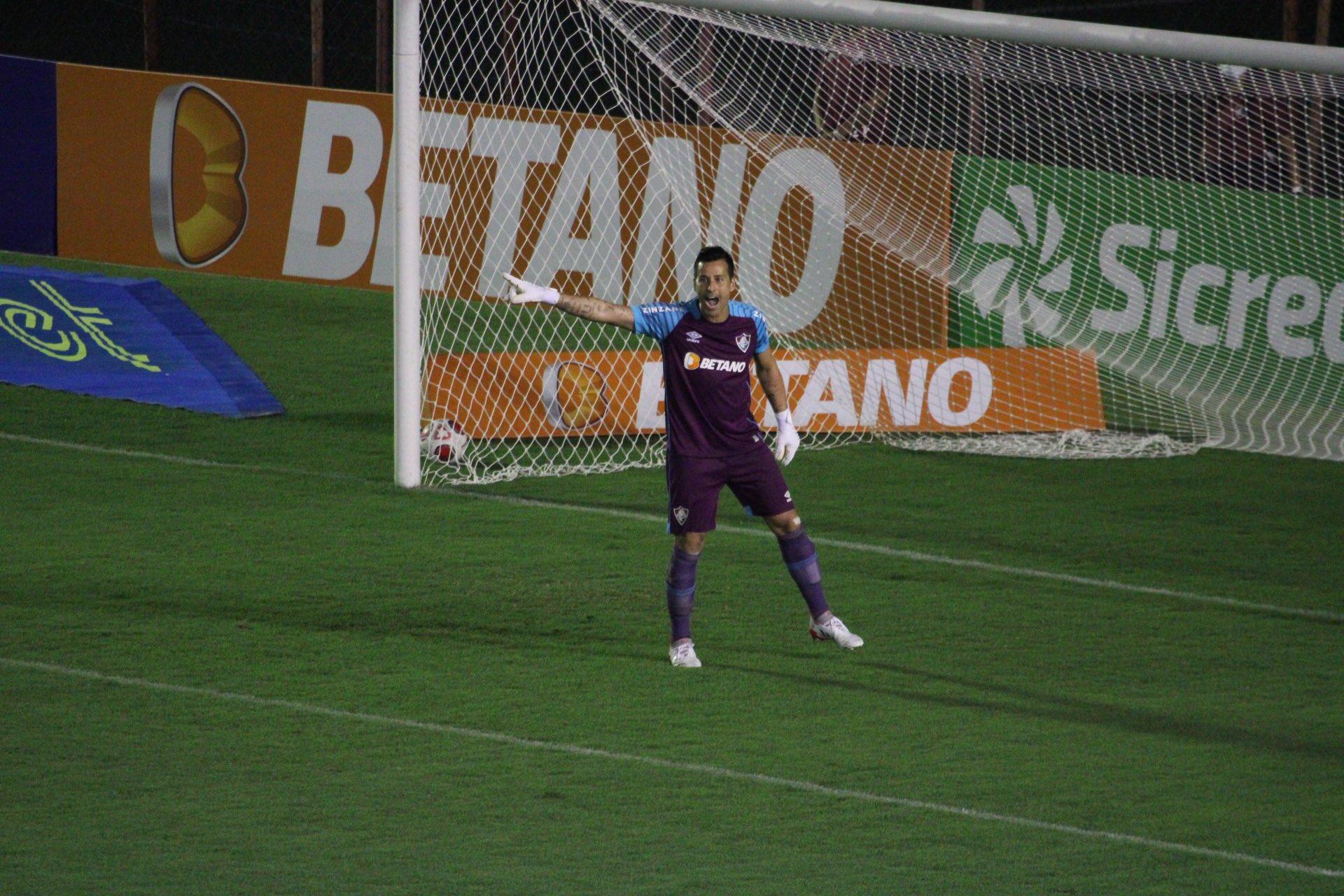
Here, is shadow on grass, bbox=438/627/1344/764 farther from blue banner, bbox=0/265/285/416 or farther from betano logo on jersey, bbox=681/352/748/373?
blue banner, bbox=0/265/285/416

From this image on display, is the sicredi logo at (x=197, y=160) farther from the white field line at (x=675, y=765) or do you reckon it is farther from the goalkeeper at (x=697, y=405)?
the white field line at (x=675, y=765)

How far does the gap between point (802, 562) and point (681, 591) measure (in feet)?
1.70

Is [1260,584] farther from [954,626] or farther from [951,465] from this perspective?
[951,465]

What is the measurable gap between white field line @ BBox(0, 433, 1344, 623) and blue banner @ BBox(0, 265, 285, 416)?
1119 millimetres

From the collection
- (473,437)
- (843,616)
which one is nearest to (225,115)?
(473,437)

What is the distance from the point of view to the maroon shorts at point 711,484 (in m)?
7.11

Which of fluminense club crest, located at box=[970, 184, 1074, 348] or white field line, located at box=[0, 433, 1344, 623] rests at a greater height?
fluminense club crest, located at box=[970, 184, 1074, 348]

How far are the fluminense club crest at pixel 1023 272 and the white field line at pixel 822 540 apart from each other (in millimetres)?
3896

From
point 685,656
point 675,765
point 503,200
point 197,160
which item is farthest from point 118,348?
point 675,765

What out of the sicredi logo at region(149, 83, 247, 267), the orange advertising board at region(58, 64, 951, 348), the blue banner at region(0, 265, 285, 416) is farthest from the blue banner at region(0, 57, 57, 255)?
the blue banner at region(0, 265, 285, 416)

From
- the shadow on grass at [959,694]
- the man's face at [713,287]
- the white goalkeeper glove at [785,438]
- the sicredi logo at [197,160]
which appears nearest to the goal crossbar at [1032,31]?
the white goalkeeper glove at [785,438]

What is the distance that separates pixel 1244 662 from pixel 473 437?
5.15 m

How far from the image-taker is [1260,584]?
8.77 m

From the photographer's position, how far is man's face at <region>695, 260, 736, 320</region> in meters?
7.00
